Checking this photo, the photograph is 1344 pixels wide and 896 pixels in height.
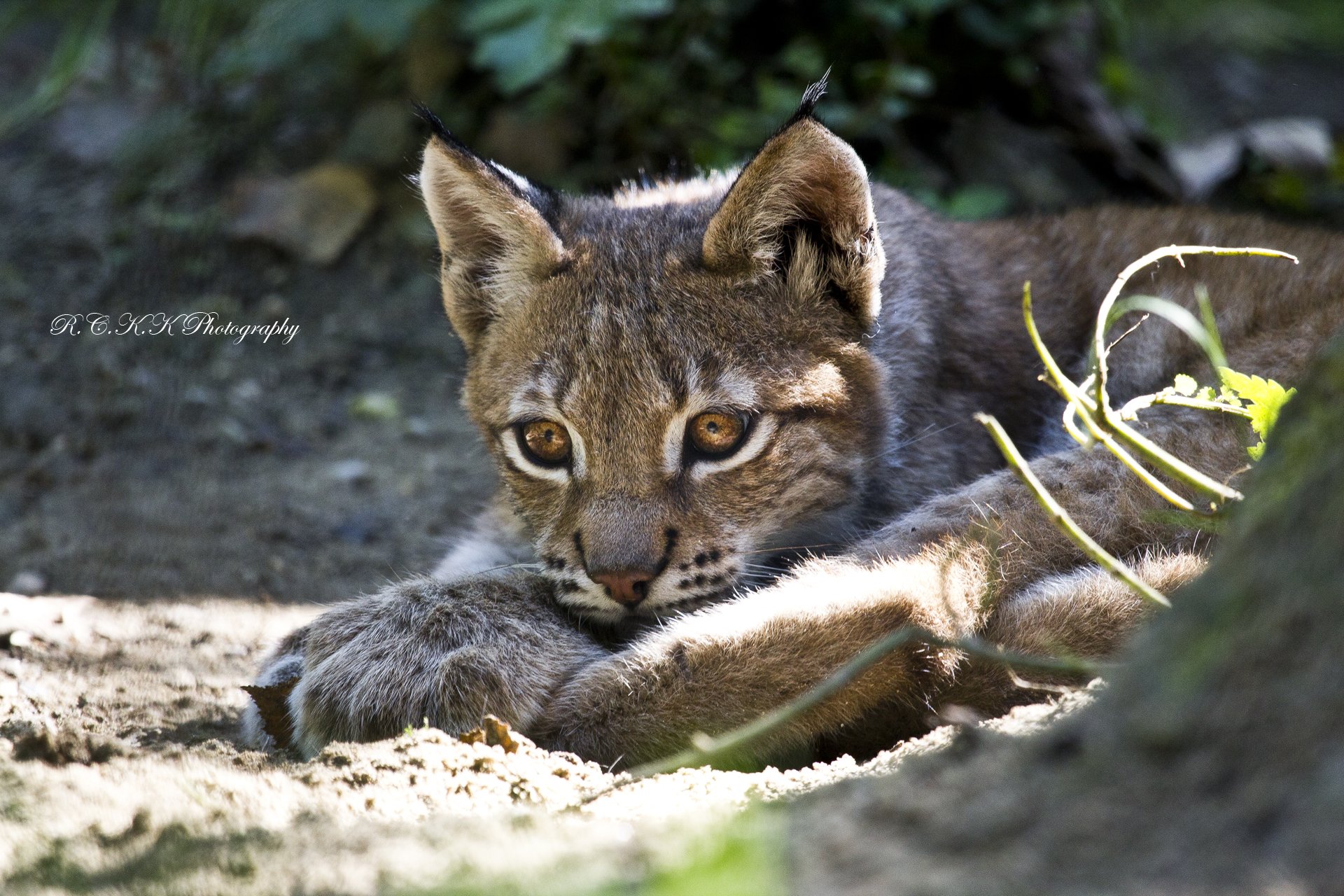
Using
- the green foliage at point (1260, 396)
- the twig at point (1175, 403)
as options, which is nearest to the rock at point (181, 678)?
the twig at point (1175, 403)

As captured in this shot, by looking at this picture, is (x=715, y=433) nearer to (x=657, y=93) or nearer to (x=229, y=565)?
(x=229, y=565)

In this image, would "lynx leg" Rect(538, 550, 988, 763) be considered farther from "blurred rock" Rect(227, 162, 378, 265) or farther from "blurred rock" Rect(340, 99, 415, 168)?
"blurred rock" Rect(340, 99, 415, 168)

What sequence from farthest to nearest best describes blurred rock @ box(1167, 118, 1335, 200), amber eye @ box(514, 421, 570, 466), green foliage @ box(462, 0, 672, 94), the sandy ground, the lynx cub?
blurred rock @ box(1167, 118, 1335, 200)
green foliage @ box(462, 0, 672, 94)
amber eye @ box(514, 421, 570, 466)
the lynx cub
the sandy ground

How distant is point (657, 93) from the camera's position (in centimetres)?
680

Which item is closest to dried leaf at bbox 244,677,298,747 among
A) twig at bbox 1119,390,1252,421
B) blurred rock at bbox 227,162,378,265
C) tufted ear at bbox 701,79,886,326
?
tufted ear at bbox 701,79,886,326

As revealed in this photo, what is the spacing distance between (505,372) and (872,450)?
1203 mm

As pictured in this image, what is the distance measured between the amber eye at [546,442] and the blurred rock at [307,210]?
12.0 ft

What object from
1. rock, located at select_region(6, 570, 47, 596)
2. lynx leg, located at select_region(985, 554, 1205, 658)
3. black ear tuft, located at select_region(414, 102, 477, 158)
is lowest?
lynx leg, located at select_region(985, 554, 1205, 658)

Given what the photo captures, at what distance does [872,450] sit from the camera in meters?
4.01

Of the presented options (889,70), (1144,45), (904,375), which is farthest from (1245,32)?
(904,375)

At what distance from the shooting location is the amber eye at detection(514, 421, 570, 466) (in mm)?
3844

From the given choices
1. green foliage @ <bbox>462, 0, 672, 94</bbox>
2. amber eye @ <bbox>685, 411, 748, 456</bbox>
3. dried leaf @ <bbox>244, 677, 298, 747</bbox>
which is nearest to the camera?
dried leaf @ <bbox>244, 677, 298, 747</bbox>

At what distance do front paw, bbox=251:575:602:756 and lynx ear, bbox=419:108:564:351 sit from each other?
3.54 ft

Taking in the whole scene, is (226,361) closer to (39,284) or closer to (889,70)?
(39,284)
